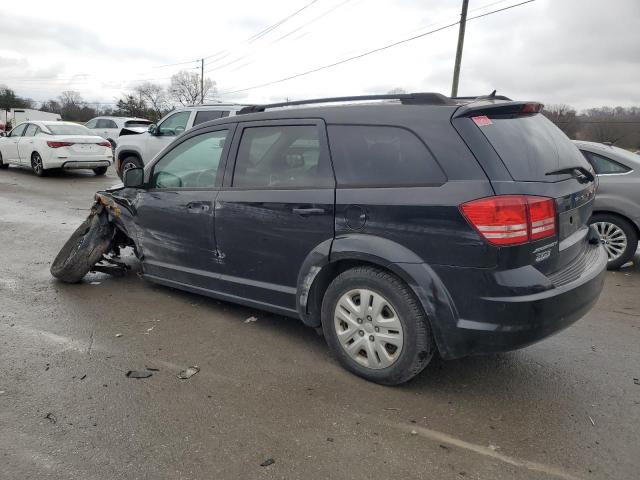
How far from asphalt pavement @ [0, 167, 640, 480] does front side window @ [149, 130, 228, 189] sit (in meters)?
1.15

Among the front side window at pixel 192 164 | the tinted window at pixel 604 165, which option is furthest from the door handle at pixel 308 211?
the tinted window at pixel 604 165

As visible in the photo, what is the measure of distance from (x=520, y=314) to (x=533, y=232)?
456 mm

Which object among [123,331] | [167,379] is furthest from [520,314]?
[123,331]

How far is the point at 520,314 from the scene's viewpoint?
2771 millimetres

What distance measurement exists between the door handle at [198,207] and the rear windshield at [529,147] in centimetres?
224

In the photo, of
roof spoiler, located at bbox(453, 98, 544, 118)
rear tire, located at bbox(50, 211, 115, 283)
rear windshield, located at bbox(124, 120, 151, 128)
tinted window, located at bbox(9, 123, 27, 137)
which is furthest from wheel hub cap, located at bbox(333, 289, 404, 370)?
rear windshield, located at bbox(124, 120, 151, 128)

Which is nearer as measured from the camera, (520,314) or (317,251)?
(520,314)

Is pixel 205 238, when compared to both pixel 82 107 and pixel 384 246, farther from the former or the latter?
pixel 82 107

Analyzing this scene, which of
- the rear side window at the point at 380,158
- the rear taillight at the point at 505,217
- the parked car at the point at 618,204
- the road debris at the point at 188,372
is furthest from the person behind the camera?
the parked car at the point at 618,204

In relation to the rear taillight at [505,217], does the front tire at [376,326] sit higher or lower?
lower

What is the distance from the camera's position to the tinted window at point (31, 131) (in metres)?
14.5

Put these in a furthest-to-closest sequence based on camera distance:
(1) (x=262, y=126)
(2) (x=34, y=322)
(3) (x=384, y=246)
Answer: (2) (x=34, y=322)
(1) (x=262, y=126)
(3) (x=384, y=246)

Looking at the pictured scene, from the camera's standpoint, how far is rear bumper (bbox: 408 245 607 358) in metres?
2.77

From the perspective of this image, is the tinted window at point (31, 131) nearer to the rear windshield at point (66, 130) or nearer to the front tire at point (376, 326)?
the rear windshield at point (66, 130)
